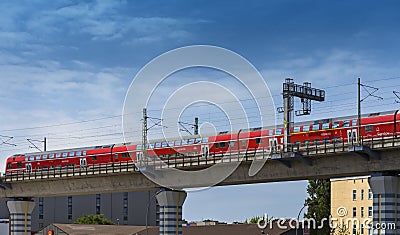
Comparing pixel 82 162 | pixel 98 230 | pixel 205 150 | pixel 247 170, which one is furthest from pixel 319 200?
pixel 247 170

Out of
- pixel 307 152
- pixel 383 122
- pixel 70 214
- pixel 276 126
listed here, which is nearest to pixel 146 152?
pixel 276 126

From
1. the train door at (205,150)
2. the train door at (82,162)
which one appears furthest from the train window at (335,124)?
the train door at (82,162)

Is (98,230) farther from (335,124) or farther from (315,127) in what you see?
(335,124)

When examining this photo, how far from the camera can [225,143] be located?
81.2 metres

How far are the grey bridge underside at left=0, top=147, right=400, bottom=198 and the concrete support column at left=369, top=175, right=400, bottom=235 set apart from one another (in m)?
1.05

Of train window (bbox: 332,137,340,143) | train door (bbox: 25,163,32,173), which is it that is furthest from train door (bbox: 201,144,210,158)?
train door (bbox: 25,163,32,173)

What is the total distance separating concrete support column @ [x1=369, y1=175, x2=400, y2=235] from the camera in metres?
67.3

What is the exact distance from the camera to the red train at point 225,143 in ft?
231

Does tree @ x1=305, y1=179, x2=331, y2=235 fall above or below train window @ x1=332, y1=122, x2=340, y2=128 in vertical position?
below

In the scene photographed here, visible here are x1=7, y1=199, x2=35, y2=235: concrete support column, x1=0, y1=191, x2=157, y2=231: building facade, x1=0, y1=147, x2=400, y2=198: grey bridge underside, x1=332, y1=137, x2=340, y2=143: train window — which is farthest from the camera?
x1=0, y1=191, x2=157, y2=231: building facade

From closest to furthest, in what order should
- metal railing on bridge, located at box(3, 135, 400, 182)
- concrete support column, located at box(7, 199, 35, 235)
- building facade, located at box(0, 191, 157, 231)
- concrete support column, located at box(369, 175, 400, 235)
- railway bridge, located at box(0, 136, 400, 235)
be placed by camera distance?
concrete support column, located at box(369, 175, 400, 235) < railway bridge, located at box(0, 136, 400, 235) < metal railing on bridge, located at box(3, 135, 400, 182) < concrete support column, located at box(7, 199, 35, 235) < building facade, located at box(0, 191, 157, 231)

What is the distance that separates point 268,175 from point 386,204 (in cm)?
1308

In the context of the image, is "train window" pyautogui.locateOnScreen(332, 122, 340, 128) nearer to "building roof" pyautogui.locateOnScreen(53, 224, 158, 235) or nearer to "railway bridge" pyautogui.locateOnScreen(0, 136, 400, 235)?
"railway bridge" pyautogui.locateOnScreen(0, 136, 400, 235)

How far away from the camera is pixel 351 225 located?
12950cm
